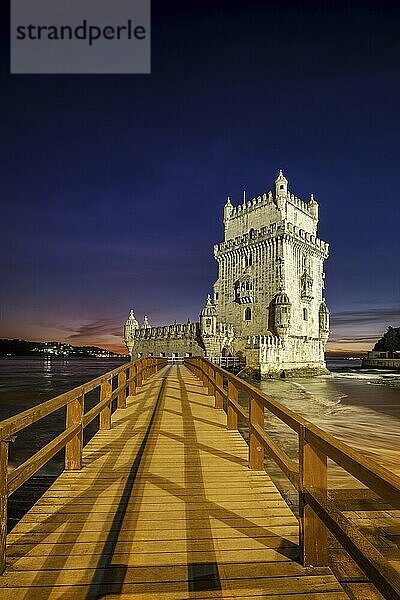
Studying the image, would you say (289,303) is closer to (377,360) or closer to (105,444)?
(105,444)

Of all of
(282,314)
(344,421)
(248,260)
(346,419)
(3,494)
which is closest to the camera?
(3,494)

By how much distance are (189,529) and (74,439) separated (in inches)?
94.9

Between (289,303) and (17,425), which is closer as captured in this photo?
(17,425)

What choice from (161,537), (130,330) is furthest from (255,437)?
(130,330)

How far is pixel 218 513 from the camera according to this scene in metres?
4.09

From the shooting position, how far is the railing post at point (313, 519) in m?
3.06

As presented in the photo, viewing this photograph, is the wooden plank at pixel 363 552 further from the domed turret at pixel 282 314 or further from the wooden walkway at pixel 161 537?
the domed turret at pixel 282 314

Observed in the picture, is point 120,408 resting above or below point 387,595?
below

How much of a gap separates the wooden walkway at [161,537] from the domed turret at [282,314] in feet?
118

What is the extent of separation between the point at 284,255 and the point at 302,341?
9525mm

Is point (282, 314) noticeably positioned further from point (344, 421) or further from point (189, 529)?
point (189, 529)

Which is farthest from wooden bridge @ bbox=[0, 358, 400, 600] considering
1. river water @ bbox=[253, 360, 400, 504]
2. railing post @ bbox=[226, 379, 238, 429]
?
river water @ bbox=[253, 360, 400, 504]

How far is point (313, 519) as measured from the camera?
306 cm

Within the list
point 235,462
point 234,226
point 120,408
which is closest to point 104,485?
point 235,462
